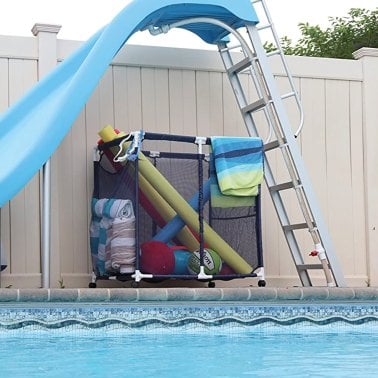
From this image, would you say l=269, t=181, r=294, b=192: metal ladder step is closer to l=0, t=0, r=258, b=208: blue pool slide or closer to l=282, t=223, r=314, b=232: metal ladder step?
l=282, t=223, r=314, b=232: metal ladder step

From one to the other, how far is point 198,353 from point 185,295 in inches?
50.7

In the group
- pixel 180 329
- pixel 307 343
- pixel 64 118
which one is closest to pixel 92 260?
pixel 64 118

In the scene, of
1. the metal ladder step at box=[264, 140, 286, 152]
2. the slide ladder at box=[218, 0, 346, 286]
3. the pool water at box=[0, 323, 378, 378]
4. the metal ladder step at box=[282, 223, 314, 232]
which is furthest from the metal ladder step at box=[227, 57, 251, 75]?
the pool water at box=[0, 323, 378, 378]

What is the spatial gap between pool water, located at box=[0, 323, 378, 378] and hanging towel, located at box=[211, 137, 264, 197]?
144cm

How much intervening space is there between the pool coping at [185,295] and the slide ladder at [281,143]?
830 mm

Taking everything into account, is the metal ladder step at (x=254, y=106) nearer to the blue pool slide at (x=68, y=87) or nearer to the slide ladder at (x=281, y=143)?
the slide ladder at (x=281, y=143)

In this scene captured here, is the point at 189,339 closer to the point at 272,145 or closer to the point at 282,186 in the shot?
the point at 282,186

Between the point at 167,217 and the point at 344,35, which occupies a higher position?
the point at 344,35

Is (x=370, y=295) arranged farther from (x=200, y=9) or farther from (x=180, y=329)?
(x=200, y=9)

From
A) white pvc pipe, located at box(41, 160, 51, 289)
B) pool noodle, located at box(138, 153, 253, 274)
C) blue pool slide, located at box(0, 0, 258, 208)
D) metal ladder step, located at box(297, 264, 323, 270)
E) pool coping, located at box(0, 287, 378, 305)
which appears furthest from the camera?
metal ladder step, located at box(297, 264, 323, 270)

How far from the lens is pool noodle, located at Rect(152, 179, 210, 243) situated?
684 centimetres

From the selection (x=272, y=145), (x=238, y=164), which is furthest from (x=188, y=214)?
(x=272, y=145)

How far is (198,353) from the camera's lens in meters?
4.41

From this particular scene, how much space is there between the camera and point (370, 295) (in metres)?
6.27
